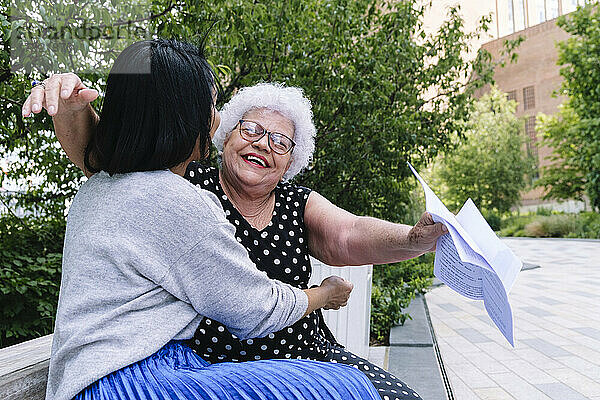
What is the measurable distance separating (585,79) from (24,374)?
906 inches

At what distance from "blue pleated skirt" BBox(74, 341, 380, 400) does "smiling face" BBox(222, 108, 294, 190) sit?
2.40 ft

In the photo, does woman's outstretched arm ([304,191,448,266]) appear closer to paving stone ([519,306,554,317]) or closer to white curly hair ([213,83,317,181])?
white curly hair ([213,83,317,181])

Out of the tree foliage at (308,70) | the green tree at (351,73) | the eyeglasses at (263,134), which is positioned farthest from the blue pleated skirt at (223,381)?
the green tree at (351,73)

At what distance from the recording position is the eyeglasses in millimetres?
1967

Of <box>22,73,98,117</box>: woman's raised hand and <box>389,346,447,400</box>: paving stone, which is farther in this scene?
<box>389,346,447,400</box>: paving stone

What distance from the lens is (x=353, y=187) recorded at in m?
5.44

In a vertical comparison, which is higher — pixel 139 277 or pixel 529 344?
pixel 139 277

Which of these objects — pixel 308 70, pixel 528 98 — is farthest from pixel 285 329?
pixel 528 98

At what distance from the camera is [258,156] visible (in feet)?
6.34

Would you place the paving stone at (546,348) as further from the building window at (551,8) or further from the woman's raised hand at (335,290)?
the building window at (551,8)

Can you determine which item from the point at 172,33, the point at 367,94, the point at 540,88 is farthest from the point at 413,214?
the point at 540,88

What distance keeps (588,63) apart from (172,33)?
20714mm

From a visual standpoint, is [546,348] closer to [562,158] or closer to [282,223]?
[282,223]

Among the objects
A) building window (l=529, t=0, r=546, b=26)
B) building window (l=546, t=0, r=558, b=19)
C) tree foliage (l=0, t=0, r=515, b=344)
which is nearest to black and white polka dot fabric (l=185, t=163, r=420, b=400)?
tree foliage (l=0, t=0, r=515, b=344)
